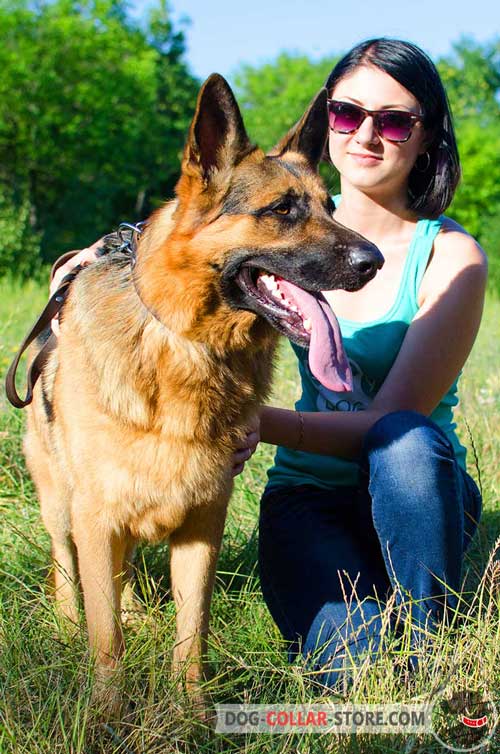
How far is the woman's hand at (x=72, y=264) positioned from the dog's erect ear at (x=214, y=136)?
69 centimetres

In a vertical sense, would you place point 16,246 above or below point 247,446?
below

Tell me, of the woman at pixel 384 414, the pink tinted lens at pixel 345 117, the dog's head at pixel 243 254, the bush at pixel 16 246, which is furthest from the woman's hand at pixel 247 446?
the bush at pixel 16 246

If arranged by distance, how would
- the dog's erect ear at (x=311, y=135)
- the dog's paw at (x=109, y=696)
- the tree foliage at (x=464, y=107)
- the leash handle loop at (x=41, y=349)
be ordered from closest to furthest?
the dog's paw at (x=109, y=696) → the dog's erect ear at (x=311, y=135) → the leash handle loop at (x=41, y=349) → the tree foliage at (x=464, y=107)

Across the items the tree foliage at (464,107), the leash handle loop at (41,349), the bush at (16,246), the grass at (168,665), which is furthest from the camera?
the tree foliage at (464,107)

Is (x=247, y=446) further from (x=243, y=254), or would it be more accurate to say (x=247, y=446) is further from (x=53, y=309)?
(x=53, y=309)

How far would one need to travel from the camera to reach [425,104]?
329 centimetres

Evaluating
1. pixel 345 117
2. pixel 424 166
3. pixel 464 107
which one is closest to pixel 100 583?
pixel 345 117

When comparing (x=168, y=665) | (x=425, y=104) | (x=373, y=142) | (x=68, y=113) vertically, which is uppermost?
(x=68, y=113)

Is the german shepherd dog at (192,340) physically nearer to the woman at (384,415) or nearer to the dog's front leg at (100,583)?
the dog's front leg at (100,583)

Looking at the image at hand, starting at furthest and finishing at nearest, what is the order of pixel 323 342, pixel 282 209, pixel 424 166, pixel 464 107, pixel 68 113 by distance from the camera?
1. pixel 464 107
2. pixel 68 113
3. pixel 424 166
4. pixel 282 209
5. pixel 323 342

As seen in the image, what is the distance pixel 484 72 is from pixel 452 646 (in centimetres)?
4682

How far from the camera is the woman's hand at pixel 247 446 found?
2.87 metres

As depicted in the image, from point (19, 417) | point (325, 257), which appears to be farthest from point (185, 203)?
point (19, 417)

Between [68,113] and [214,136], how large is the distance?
19.5m
